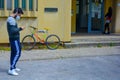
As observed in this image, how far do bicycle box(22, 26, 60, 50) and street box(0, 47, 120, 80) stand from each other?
219 cm

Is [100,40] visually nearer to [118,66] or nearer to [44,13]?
[44,13]

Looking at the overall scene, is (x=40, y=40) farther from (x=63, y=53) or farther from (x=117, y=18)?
(x=117, y=18)

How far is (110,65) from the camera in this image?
11.1 m

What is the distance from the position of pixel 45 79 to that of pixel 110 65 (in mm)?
3116

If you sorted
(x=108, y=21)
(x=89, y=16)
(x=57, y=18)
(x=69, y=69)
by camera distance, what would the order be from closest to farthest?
(x=69, y=69), (x=57, y=18), (x=108, y=21), (x=89, y=16)

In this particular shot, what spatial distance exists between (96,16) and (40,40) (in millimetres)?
5592

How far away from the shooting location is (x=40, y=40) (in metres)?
14.1

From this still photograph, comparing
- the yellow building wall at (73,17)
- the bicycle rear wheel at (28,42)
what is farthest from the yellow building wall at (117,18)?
the bicycle rear wheel at (28,42)

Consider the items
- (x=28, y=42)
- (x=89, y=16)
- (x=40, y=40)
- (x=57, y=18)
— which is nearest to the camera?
(x=28, y=42)

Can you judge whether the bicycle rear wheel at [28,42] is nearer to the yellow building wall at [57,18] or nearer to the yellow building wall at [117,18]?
the yellow building wall at [57,18]

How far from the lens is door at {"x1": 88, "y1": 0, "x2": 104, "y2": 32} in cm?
1834

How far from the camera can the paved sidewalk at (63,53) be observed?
12280 millimetres

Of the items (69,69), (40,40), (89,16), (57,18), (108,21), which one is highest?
(89,16)

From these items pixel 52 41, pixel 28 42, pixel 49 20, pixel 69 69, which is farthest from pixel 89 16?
pixel 69 69
